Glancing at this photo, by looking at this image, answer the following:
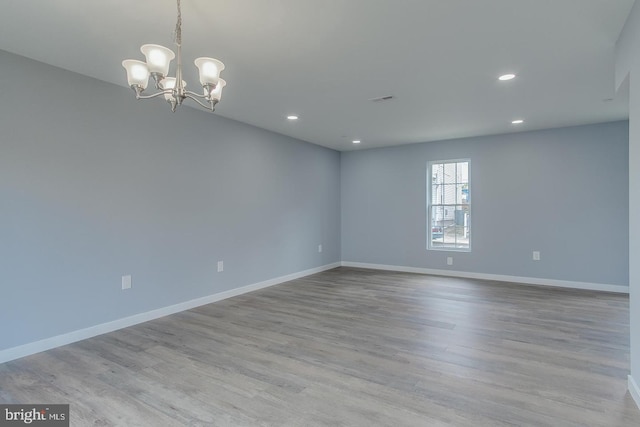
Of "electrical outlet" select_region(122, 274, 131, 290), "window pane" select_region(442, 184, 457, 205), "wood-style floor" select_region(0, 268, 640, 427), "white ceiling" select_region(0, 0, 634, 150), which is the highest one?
"white ceiling" select_region(0, 0, 634, 150)

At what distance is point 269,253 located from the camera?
5484 mm

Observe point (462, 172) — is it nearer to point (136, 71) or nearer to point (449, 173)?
point (449, 173)

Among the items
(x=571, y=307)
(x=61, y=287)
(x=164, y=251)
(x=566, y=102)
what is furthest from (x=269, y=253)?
(x=566, y=102)

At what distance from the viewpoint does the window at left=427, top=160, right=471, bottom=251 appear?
6.20m

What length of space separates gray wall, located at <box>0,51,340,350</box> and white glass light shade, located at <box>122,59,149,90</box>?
5.31 feet

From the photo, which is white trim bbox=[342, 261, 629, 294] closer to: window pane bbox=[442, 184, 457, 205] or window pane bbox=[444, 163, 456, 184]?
window pane bbox=[442, 184, 457, 205]

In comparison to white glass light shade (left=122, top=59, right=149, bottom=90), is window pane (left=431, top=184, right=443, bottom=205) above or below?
below

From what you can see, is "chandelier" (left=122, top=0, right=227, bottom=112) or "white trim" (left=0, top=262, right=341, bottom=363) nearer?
"chandelier" (left=122, top=0, right=227, bottom=112)

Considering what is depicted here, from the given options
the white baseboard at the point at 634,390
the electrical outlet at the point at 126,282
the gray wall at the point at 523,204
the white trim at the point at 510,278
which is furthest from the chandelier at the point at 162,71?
the white trim at the point at 510,278

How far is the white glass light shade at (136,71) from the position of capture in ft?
6.45

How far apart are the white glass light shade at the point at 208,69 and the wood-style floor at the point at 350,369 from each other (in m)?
1.99

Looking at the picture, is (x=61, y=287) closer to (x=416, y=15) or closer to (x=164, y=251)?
(x=164, y=251)

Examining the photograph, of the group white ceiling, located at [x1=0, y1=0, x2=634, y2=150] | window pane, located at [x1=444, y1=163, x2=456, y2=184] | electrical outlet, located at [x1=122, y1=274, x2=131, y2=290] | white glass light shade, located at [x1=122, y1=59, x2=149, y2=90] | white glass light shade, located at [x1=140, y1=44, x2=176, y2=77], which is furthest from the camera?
window pane, located at [x1=444, y1=163, x2=456, y2=184]

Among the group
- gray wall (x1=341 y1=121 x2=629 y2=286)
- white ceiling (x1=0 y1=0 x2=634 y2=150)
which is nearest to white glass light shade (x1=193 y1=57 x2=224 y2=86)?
white ceiling (x1=0 y1=0 x2=634 y2=150)
